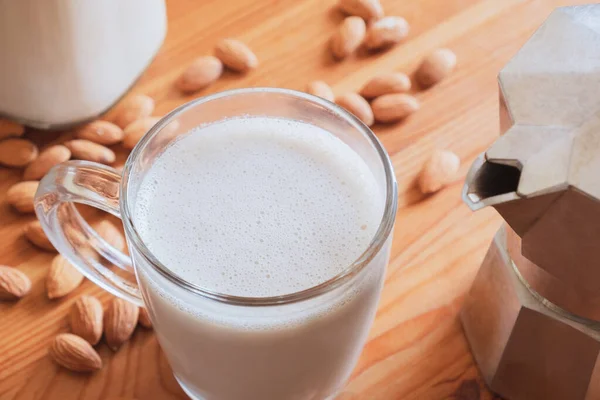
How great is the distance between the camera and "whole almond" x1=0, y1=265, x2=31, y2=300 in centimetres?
62

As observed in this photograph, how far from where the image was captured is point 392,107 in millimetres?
717

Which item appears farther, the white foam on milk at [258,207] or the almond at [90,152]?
the almond at [90,152]

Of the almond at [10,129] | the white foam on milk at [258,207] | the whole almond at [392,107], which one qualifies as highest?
the white foam on milk at [258,207]

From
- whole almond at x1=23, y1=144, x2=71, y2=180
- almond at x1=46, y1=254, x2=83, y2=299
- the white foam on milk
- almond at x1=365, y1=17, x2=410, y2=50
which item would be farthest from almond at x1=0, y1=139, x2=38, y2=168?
almond at x1=365, y1=17, x2=410, y2=50

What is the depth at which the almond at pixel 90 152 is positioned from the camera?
2.26ft

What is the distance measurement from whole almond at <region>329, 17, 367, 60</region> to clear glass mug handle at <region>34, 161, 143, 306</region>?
308 mm

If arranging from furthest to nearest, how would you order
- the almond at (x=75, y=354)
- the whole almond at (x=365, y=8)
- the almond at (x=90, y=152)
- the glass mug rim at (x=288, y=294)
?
the whole almond at (x=365, y=8), the almond at (x=90, y=152), the almond at (x=75, y=354), the glass mug rim at (x=288, y=294)

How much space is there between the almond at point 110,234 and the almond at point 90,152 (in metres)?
0.06

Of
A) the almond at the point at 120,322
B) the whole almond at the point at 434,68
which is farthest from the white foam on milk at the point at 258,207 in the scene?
the whole almond at the point at 434,68

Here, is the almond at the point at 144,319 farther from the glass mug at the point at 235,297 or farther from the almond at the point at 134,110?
the almond at the point at 134,110

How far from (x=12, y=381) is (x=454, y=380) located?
32 cm

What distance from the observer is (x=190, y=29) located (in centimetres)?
80

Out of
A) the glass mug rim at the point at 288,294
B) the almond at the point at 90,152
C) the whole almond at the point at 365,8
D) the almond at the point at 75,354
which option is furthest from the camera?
the whole almond at the point at 365,8

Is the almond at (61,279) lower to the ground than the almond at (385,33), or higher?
lower
